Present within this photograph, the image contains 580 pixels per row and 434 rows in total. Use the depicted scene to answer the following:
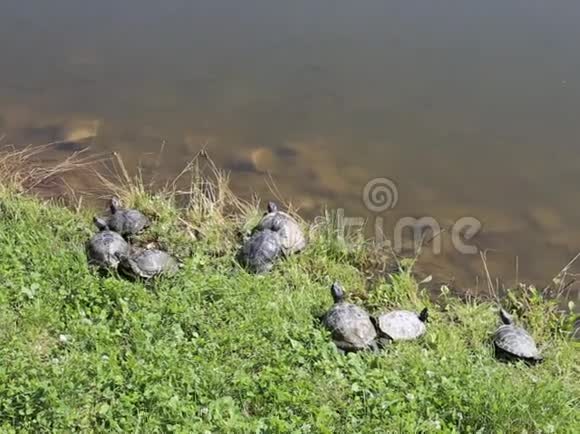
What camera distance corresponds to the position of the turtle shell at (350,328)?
391 cm

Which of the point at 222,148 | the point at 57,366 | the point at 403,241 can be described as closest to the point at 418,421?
the point at 57,366

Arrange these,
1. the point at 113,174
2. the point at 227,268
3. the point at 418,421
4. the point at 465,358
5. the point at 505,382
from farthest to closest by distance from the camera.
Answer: the point at 113,174
the point at 227,268
the point at 465,358
the point at 505,382
the point at 418,421

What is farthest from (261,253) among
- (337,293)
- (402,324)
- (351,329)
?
(402,324)

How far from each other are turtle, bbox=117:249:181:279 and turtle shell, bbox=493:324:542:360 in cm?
189

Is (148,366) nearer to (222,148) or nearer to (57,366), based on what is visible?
(57,366)

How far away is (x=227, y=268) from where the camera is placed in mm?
4633

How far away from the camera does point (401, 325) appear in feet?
13.3

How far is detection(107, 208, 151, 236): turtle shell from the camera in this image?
496 cm

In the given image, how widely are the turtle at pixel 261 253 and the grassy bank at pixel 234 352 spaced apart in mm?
80

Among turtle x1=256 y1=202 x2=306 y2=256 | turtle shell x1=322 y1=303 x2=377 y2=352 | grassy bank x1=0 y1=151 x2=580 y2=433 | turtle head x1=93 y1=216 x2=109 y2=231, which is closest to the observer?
grassy bank x1=0 y1=151 x2=580 y2=433

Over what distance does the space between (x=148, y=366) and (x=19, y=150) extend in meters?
3.37

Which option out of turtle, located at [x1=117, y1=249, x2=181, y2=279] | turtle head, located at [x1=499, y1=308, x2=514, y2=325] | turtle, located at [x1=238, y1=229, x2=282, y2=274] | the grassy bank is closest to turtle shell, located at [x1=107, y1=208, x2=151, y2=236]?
the grassy bank

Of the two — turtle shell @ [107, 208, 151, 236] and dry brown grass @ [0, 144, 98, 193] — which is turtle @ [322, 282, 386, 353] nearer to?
turtle shell @ [107, 208, 151, 236]

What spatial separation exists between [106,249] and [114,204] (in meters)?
0.70
